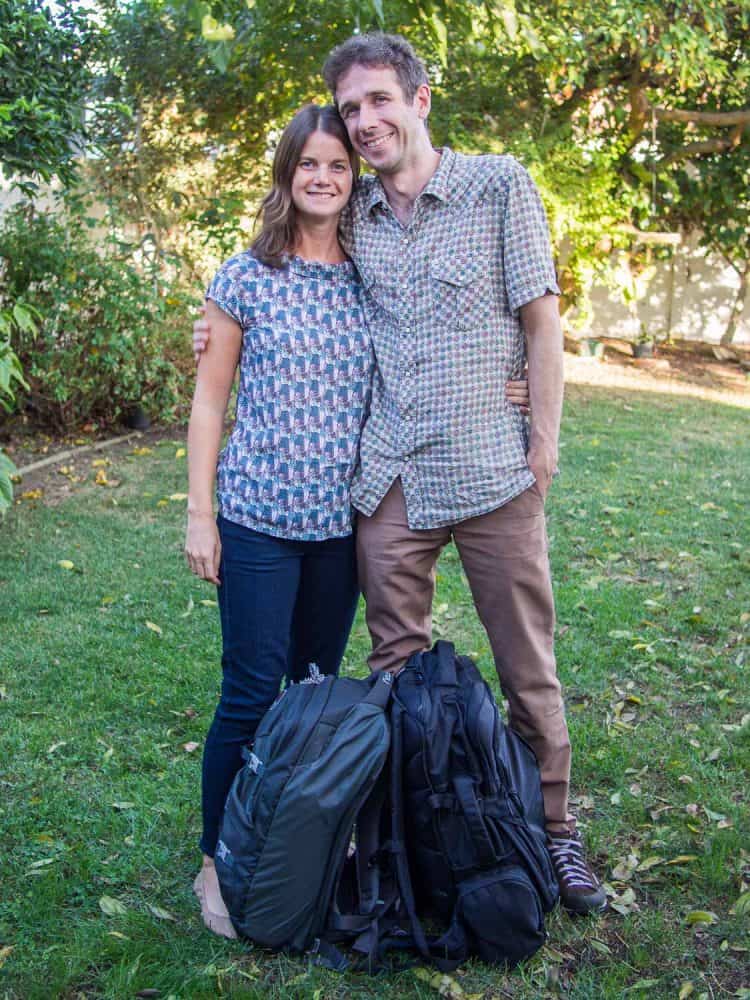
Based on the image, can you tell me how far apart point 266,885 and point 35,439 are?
607cm

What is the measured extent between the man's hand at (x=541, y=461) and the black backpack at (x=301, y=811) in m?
0.64

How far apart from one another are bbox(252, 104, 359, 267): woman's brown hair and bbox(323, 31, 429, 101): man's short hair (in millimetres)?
119

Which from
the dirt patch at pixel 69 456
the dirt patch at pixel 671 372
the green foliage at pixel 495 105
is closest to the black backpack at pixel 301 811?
the dirt patch at pixel 69 456

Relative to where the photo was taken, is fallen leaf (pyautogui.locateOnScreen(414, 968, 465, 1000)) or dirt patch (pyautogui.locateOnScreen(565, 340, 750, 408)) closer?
fallen leaf (pyautogui.locateOnScreen(414, 968, 465, 1000))

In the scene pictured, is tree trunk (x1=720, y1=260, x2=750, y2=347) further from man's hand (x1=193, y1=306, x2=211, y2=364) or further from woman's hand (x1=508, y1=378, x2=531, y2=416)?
man's hand (x1=193, y1=306, x2=211, y2=364)

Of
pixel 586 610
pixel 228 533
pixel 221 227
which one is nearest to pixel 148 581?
pixel 586 610

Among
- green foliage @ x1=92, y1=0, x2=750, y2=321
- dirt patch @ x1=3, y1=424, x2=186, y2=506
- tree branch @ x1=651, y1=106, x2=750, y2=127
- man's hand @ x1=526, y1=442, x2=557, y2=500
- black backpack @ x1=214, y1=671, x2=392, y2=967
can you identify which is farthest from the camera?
tree branch @ x1=651, y1=106, x2=750, y2=127

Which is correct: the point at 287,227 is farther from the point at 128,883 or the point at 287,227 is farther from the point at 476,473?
the point at 128,883

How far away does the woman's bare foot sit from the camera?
266 centimetres

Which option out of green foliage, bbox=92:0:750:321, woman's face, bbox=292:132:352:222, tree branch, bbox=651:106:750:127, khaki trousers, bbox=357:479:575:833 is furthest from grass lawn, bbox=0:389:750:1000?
tree branch, bbox=651:106:750:127

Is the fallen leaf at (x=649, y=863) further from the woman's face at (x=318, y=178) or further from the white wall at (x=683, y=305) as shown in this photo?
the white wall at (x=683, y=305)

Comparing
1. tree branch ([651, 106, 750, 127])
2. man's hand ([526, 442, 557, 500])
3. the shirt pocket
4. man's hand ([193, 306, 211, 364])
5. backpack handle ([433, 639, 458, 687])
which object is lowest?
backpack handle ([433, 639, 458, 687])

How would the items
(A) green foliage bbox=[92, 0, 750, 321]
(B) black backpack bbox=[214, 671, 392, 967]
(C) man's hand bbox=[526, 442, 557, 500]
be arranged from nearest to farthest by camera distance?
(B) black backpack bbox=[214, 671, 392, 967]
(C) man's hand bbox=[526, 442, 557, 500]
(A) green foliage bbox=[92, 0, 750, 321]

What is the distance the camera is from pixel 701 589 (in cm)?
525
